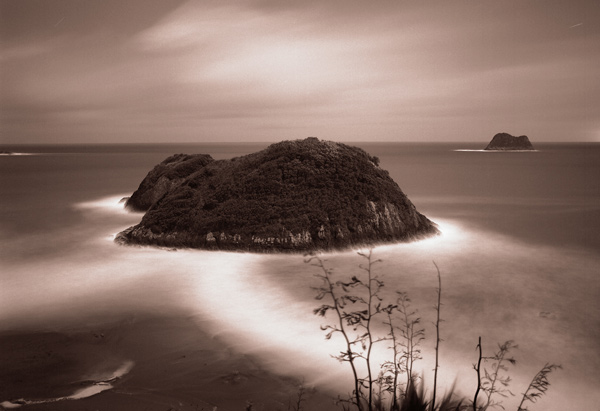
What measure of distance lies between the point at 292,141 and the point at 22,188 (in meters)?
37.0

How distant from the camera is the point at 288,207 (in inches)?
742

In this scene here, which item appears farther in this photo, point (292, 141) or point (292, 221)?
point (292, 141)

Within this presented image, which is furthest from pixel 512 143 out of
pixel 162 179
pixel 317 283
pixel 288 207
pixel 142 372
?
pixel 142 372

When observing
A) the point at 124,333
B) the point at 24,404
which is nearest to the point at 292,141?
the point at 124,333

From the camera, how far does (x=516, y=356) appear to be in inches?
370

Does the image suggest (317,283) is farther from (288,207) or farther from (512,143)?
(512,143)

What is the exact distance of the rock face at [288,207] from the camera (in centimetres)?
1806

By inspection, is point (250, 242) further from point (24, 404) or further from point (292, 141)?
point (24, 404)

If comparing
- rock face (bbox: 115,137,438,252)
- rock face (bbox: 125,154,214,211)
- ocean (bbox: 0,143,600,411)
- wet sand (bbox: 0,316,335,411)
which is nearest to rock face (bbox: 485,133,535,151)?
ocean (bbox: 0,143,600,411)

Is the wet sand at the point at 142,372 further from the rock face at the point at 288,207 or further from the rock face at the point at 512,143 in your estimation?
the rock face at the point at 512,143

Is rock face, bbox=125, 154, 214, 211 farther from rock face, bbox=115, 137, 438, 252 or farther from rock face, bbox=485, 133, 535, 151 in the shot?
rock face, bbox=485, 133, 535, 151

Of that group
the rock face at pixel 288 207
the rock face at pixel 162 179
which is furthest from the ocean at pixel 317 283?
the rock face at pixel 162 179

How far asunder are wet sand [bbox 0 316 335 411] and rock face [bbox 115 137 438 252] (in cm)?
780

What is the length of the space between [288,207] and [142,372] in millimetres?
11187
